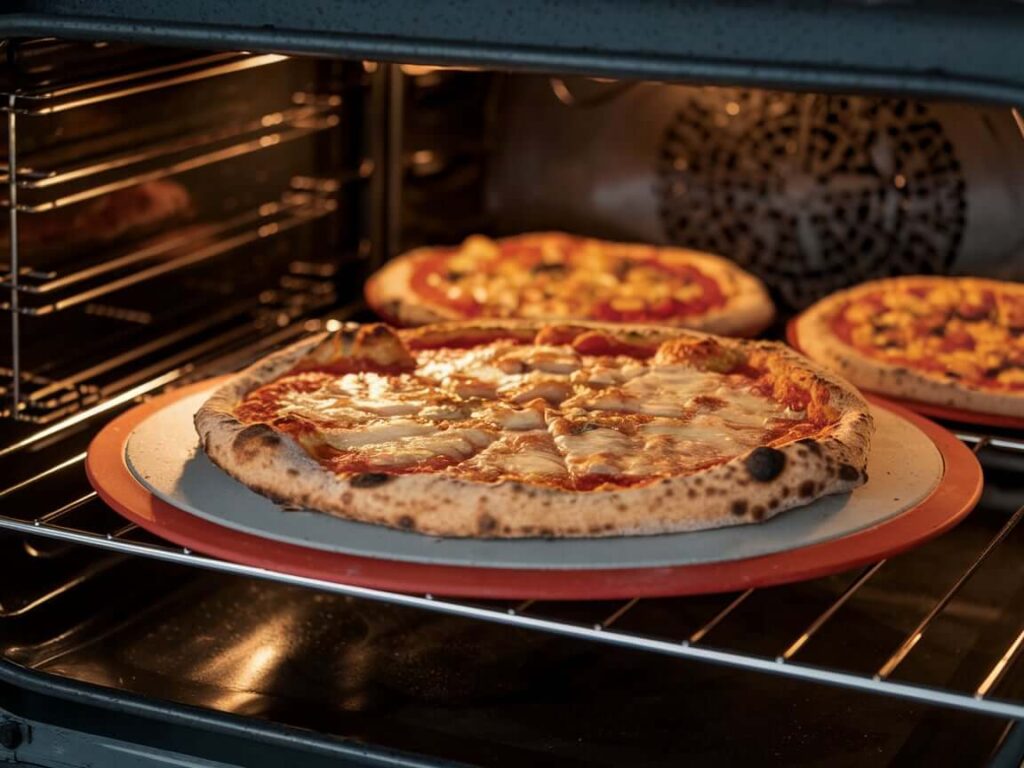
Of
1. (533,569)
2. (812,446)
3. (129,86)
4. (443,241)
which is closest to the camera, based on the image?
(533,569)

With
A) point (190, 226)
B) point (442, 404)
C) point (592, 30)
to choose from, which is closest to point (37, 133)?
point (190, 226)

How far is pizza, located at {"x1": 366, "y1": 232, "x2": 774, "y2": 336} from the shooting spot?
2.50 metres

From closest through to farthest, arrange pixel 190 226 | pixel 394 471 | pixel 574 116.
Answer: pixel 394 471 → pixel 190 226 → pixel 574 116

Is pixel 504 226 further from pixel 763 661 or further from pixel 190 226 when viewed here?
pixel 763 661

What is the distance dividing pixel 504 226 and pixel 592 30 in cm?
164

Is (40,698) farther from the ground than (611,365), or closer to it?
closer to it

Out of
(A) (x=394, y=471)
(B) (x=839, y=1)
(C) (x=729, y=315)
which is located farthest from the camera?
(C) (x=729, y=315)

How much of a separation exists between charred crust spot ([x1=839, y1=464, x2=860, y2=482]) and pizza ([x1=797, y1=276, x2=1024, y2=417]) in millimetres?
726

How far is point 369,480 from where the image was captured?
1493mm

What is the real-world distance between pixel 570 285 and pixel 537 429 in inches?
37.1

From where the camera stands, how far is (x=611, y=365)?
6.47ft

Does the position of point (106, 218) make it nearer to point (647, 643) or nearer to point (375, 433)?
point (375, 433)

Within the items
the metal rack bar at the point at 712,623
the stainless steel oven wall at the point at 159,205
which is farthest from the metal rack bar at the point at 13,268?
the metal rack bar at the point at 712,623

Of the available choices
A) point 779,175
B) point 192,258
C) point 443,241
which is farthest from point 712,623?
point 443,241
